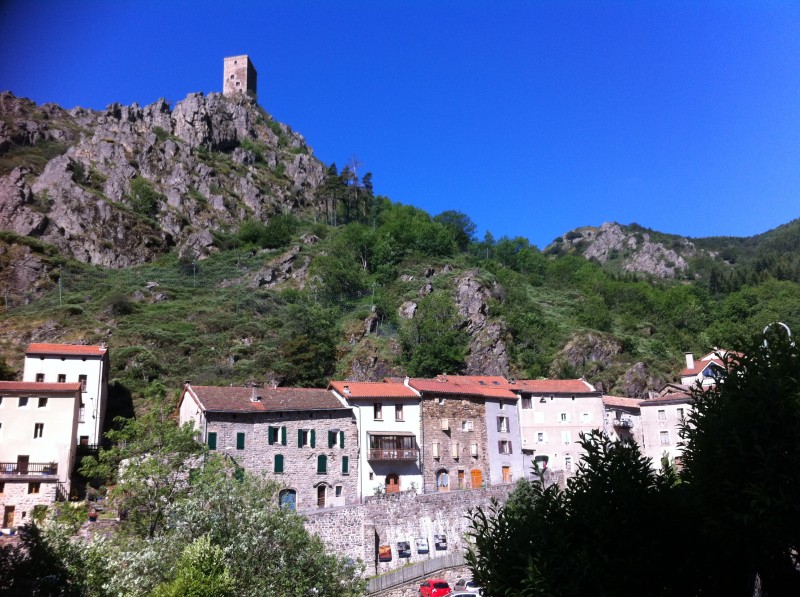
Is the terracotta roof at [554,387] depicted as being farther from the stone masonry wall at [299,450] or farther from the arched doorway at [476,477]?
the stone masonry wall at [299,450]

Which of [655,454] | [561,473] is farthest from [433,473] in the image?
[655,454]

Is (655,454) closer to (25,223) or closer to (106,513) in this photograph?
(106,513)

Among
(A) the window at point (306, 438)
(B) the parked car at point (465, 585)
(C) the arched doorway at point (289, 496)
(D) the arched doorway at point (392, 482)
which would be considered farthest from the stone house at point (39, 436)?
(B) the parked car at point (465, 585)

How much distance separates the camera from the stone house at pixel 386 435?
147 ft

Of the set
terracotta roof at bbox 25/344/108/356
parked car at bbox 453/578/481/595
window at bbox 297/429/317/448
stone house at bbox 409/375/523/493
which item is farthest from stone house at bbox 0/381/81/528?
stone house at bbox 409/375/523/493

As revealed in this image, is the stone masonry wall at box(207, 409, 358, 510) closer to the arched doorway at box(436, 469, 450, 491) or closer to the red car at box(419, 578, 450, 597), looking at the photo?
the arched doorway at box(436, 469, 450, 491)

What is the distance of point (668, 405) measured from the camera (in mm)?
55594

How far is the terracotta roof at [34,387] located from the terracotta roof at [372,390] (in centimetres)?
1678

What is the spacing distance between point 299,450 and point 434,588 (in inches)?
505

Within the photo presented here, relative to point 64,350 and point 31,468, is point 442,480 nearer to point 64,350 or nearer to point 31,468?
point 31,468

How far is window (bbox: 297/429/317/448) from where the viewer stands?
140ft

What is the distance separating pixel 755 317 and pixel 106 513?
275ft

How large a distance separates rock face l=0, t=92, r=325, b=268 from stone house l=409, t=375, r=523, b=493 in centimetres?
5772

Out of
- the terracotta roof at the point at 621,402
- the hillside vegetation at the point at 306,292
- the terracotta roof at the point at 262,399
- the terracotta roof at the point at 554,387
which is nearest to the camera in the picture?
the terracotta roof at the point at 262,399
